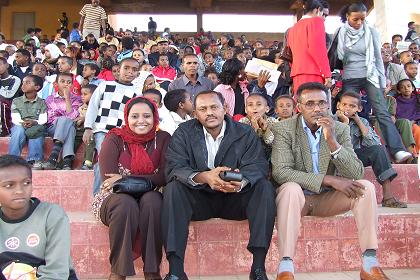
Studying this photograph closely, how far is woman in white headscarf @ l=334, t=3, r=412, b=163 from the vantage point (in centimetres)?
475

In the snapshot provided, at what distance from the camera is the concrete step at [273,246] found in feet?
10.8

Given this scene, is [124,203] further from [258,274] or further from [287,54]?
[287,54]

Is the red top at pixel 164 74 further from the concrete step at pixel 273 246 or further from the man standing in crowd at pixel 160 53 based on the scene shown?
the concrete step at pixel 273 246

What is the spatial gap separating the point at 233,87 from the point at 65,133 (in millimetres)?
2064

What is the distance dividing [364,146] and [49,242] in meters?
3.03

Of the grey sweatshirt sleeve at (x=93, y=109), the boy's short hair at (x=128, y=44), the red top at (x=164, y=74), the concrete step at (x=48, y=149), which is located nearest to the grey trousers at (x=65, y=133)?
the concrete step at (x=48, y=149)

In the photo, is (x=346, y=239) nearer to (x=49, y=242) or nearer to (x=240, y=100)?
(x=49, y=242)

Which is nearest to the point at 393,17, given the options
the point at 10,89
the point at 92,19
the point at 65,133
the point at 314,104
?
the point at 92,19

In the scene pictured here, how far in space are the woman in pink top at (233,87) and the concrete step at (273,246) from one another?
2479mm

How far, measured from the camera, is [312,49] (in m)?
4.58

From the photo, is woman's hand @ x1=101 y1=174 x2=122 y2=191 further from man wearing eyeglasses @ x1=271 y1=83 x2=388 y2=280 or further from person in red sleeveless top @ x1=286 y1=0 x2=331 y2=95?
person in red sleeveless top @ x1=286 y1=0 x2=331 y2=95

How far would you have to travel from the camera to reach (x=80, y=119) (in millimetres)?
5238

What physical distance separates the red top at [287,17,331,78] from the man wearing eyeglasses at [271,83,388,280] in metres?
1.26

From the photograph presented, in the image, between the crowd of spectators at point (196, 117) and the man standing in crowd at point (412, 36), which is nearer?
the crowd of spectators at point (196, 117)
